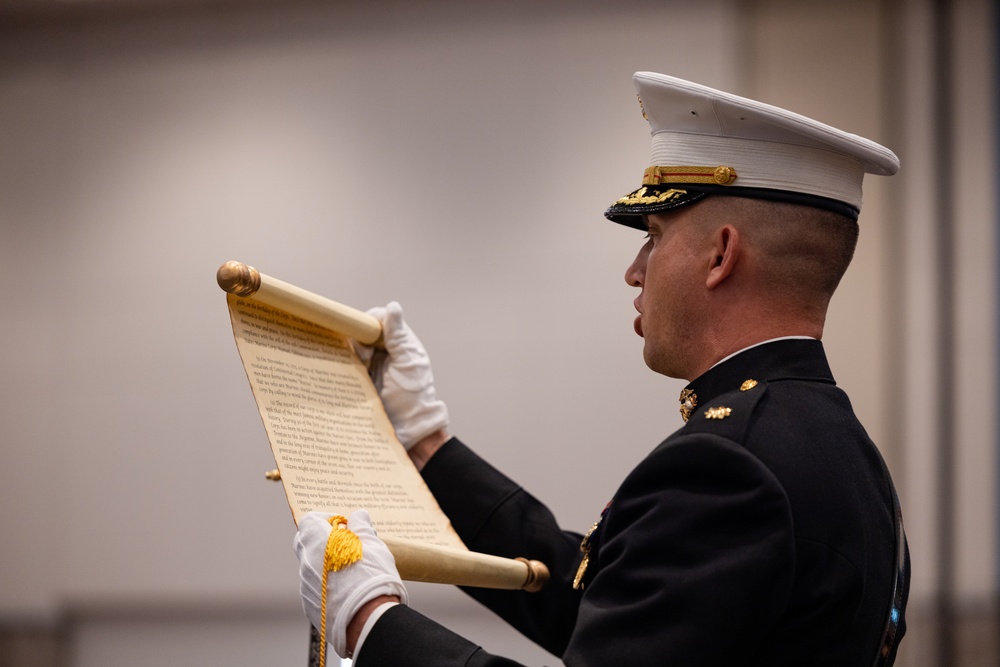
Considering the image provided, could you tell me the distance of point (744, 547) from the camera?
96 cm

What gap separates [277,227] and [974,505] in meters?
2.64

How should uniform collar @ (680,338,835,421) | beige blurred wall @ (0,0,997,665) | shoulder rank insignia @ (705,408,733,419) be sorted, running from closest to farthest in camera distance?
shoulder rank insignia @ (705,408,733,419) < uniform collar @ (680,338,835,421) < beige blurred wall @ (0,0,997,665)

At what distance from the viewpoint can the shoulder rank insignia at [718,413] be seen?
1079 mm

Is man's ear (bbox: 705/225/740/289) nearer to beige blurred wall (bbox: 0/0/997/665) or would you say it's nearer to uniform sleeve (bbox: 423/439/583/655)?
uniform sleeve (bbox: 423/439/583/655)

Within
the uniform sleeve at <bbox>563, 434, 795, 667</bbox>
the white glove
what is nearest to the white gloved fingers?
the white glove

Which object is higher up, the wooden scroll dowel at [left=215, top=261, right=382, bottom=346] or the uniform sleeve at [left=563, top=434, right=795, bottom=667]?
the wooden scroll dowel at [left=215, top=261, right=382, bottom=346]

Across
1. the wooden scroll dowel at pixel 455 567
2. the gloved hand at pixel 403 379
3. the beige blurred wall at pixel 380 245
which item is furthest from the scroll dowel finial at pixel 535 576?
the beige blurred wall at pixel 380 245

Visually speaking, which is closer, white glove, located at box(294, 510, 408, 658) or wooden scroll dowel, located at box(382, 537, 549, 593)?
white glove, located at box(294, 510, 408, 658)

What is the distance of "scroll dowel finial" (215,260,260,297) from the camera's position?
4.12 feet

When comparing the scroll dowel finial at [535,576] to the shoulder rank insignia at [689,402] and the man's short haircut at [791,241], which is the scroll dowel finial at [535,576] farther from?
the man's short haircut at [791,241]

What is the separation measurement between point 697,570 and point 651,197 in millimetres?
526

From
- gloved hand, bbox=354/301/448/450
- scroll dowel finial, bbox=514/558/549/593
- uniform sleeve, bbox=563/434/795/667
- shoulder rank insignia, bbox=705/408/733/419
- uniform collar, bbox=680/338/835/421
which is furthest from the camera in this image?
gloved hand, bbox=354/301/448/450

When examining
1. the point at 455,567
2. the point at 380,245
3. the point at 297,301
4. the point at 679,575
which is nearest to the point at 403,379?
the point at 297,301

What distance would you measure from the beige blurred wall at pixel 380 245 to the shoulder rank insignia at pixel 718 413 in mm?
2214
